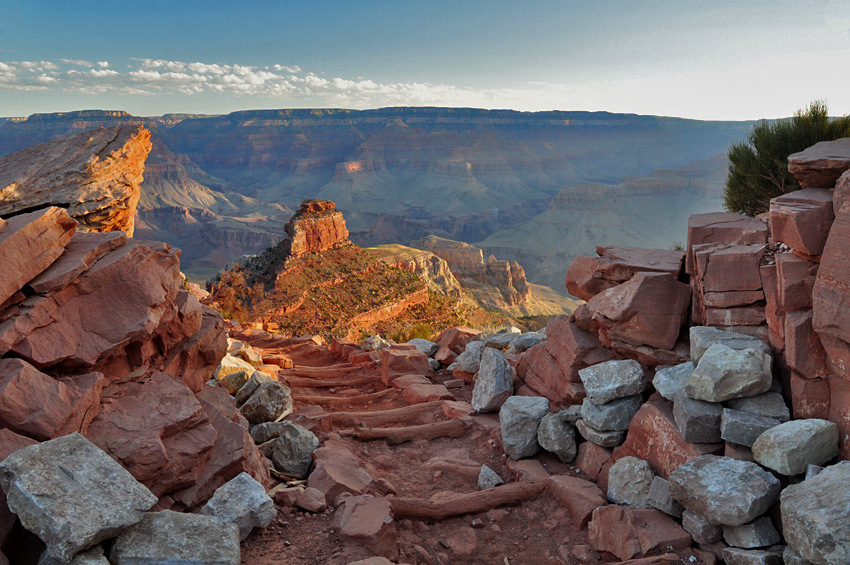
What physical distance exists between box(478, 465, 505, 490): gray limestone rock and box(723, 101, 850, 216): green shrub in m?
13.7

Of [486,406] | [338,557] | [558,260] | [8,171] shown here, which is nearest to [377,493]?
[338,557]

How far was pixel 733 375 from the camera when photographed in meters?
5.84

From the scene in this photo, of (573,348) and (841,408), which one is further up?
(841,408)

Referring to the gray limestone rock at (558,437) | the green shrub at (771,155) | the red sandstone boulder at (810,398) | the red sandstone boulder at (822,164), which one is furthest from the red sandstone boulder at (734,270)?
the green shrub at (771,155)

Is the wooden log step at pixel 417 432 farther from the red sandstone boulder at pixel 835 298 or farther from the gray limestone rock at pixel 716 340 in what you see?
the red sandstone boulder at pixel 835 298

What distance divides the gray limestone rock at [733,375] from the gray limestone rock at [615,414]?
4.30 ft

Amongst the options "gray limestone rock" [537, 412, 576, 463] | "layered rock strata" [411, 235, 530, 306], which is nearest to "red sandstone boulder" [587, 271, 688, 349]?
"gray limestone rock" [537, 412, 576, 463]

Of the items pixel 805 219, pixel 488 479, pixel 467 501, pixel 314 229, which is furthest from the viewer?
pixel 314 229

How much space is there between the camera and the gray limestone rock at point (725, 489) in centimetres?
509

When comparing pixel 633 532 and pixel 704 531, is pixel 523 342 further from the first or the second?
pixel 704 531

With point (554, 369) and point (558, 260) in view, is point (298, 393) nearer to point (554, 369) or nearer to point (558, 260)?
point (554, 369)

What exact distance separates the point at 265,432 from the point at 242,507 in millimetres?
2640

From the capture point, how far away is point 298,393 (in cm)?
1133

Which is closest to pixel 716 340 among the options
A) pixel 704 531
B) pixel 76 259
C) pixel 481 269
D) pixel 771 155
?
pixel 704 531
